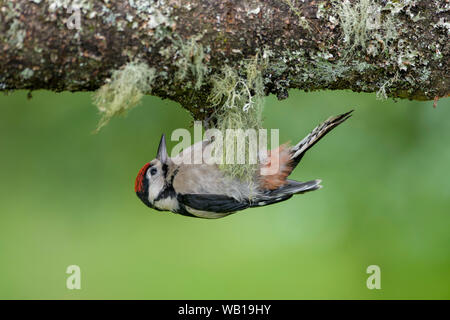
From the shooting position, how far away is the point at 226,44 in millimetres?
1868

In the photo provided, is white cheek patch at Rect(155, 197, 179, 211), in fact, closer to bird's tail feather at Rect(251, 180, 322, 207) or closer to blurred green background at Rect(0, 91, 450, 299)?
bird's tail feather at Rect(251, 180, 322, 207)

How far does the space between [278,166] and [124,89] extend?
46.5 inches

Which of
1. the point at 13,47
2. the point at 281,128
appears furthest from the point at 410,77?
the point at 281,128

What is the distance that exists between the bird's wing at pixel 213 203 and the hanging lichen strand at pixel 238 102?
232 mm

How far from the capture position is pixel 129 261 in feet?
12.8

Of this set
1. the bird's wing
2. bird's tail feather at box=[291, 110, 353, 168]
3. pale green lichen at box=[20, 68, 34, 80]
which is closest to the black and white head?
the bird's wing

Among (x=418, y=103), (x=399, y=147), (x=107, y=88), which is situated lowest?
(x=107, y=88)

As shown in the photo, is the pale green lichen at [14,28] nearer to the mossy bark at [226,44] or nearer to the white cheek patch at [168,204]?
the mossy bark at [226,44]

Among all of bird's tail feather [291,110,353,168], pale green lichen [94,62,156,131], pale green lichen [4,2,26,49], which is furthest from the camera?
bird's tail feather [291,110,353,168]

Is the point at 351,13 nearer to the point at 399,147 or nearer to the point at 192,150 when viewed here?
the point at 192,150

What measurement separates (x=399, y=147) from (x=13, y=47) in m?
3.18

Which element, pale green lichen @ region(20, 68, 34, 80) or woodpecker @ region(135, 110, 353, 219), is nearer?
pale green lichen @ region(20, 68, 34, 80)

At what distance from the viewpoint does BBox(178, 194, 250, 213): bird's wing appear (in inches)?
101

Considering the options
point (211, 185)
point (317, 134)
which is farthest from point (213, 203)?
point (317, 134)
